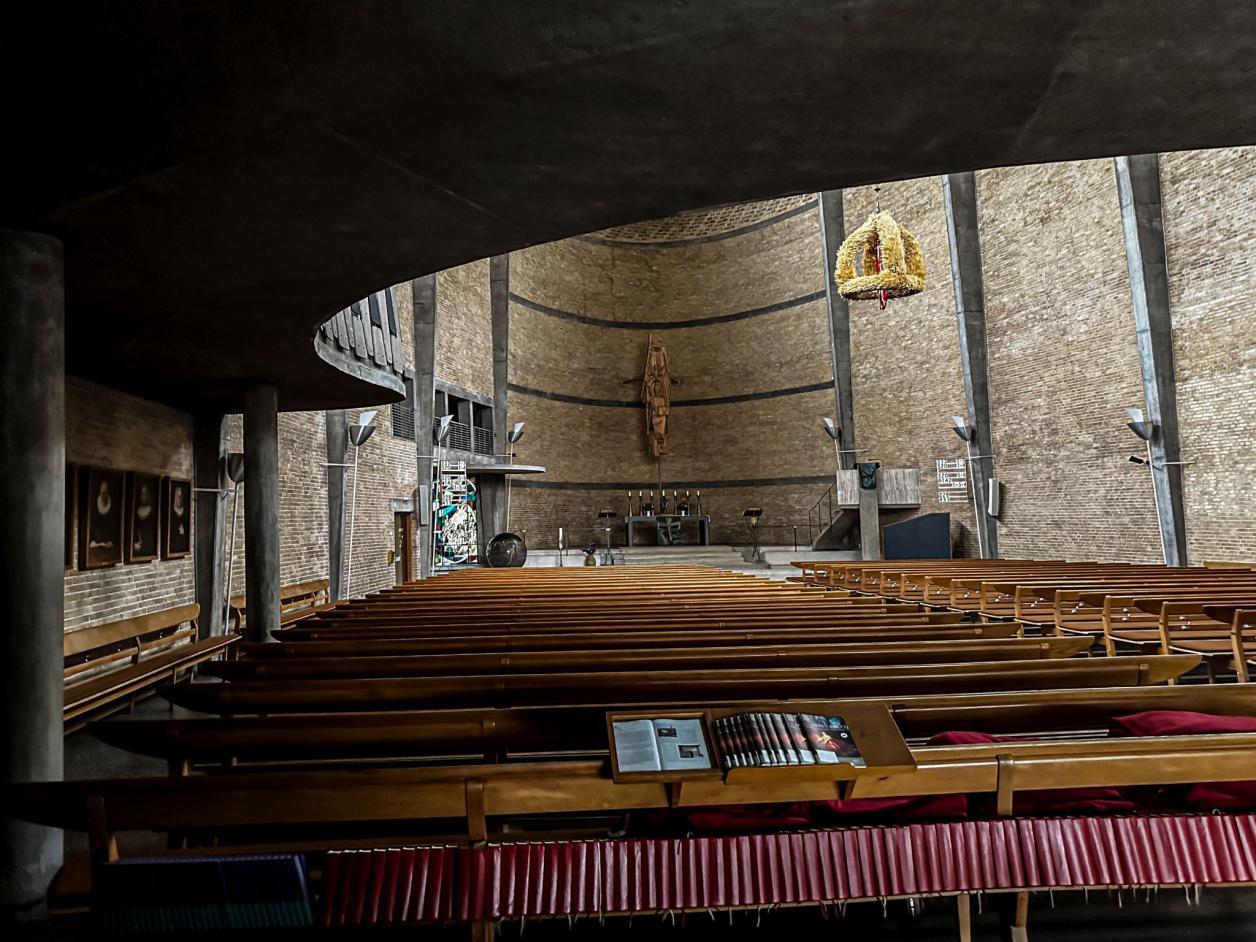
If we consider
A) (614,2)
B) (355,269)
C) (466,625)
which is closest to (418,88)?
(614,2)

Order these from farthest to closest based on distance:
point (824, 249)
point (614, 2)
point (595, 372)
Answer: point (595, 372) < point (824, 249) < point (614, 2)

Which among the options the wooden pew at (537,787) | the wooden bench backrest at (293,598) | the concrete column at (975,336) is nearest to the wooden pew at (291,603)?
the wooden bench backrest at (293,598)

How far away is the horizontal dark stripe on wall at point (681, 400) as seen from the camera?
18703 millimetres

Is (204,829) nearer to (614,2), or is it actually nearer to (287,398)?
(614,2)

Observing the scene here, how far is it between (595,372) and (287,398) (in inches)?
522

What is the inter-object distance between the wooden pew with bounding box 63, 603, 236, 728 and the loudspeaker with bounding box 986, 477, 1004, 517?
41.7 ft

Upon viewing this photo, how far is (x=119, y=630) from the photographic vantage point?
18.9 feet

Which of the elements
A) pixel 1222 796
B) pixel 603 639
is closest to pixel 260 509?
pixel 603 639

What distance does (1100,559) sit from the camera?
40.5ft

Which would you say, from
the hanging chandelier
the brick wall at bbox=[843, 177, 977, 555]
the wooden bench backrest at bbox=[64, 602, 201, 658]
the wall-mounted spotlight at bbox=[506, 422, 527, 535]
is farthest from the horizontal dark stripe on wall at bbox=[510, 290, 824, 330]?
the wooden bench backrest at bbox=[64, 602, 201, 658]

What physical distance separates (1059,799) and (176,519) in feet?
25.9

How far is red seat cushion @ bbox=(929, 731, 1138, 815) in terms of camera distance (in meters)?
1.95

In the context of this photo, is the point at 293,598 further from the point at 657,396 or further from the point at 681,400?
the point at 681,400

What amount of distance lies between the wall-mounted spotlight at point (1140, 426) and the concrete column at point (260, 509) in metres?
10.8
